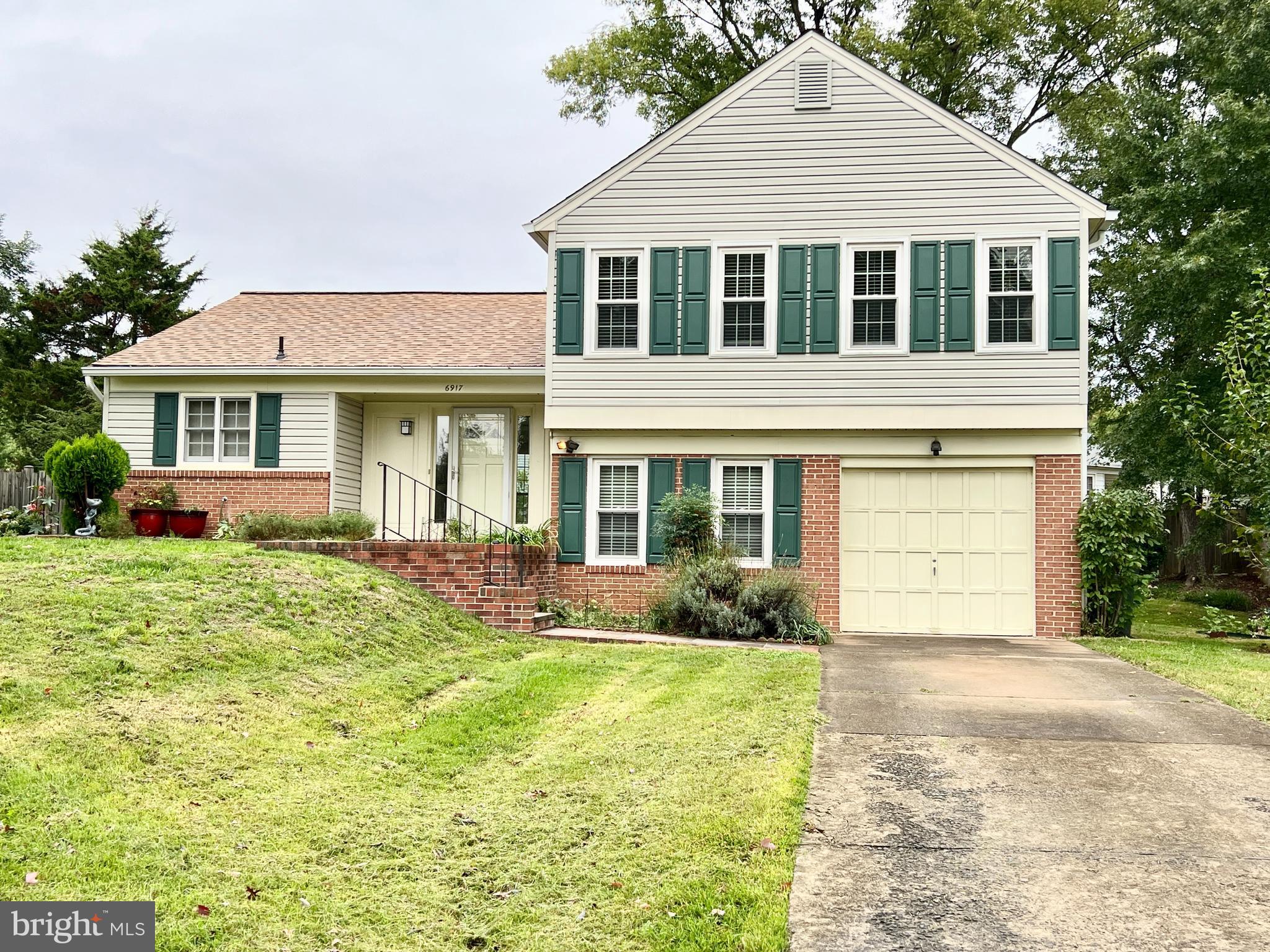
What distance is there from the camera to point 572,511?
13.7m

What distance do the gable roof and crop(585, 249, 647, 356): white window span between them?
86 centimetres

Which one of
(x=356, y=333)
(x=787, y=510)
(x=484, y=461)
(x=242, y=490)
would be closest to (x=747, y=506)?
(x=787, y=510)

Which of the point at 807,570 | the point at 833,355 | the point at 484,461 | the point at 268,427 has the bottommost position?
the point at 807,570

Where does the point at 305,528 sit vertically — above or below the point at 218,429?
below

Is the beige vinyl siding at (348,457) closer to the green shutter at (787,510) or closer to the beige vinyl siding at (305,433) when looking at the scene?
the beige vinyl siding at (305,433)

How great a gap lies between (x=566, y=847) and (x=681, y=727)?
2.27m

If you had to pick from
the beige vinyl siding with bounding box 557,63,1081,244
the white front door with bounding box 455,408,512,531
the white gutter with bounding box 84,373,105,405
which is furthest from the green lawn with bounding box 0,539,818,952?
the beige vinyl siding with bounding box 557,63,1081,244

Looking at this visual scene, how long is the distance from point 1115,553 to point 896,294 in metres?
4.16

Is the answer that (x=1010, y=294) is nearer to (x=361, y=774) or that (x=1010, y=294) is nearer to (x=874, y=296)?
(x=874, y=296)

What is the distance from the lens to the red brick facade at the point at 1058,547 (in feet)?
42.2

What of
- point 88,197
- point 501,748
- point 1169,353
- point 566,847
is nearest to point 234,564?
point 501,748

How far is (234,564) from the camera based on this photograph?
9.66 m

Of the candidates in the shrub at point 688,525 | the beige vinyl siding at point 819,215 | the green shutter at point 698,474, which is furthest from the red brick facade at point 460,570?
the beige vinyl siding at point 819,215

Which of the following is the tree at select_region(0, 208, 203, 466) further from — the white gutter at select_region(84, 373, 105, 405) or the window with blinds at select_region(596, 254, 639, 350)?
the window with blinds at select_region(596, 254, 639, 350)
